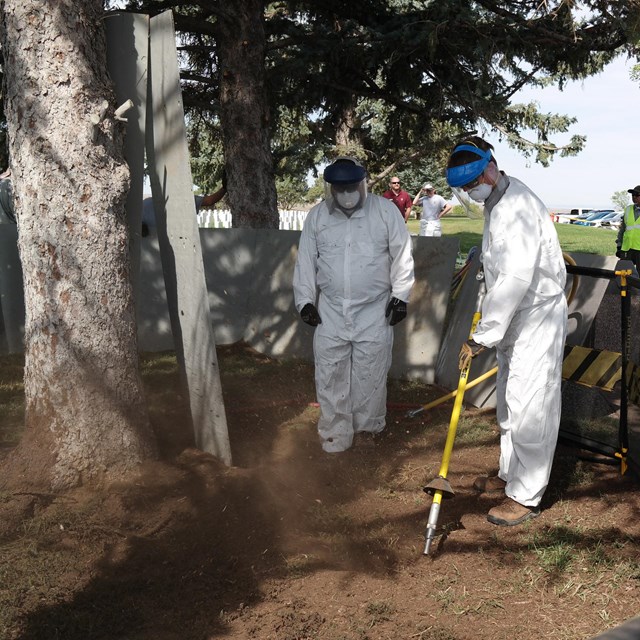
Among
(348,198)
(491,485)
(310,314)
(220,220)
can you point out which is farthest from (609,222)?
(491,485)

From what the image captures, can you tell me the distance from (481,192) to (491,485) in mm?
1756

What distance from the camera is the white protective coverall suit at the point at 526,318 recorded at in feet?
13.7

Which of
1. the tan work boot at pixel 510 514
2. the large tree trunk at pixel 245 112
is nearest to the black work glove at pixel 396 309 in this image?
the tan work boot at pixel 510 514

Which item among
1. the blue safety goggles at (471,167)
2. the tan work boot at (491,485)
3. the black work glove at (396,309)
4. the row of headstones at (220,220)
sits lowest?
the tan work boot at (491,485)

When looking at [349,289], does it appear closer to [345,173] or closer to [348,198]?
[348,198]

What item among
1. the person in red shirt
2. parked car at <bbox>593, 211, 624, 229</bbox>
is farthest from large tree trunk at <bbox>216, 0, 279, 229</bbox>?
parked car at <bbox>593, 211, 624, 229</bbox>

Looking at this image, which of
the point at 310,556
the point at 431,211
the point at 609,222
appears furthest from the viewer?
the point at 609,222

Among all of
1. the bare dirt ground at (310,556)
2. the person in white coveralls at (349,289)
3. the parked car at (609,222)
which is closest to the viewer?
the bare dirt ground at (310,556)

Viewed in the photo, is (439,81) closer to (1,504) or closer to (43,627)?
(1,504)

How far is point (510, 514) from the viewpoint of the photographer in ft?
14.3

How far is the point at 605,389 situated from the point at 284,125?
1299 cm

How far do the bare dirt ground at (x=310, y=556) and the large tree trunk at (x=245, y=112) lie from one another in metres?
5.04

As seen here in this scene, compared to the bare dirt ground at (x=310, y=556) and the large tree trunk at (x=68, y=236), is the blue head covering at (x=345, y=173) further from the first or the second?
the bare dirt ground at (x=310, y=556)

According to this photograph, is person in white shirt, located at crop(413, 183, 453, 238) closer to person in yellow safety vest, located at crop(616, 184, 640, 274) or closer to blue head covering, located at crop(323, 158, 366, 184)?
person in yellow safety vest, located at crop(616, 184, 640, 274)
